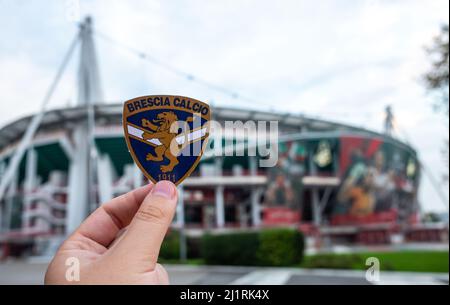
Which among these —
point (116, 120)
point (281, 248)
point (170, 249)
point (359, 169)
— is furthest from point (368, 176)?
point (116, 120)

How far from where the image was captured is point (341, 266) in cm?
1489

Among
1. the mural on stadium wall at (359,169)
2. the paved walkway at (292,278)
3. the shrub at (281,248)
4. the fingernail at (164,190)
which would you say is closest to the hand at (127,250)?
the fingernail at (164,190)

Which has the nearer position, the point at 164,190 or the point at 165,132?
the point at 164,190

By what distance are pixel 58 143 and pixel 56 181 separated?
20.3 feet

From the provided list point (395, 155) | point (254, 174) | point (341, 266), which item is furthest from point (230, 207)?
point (341, 266)

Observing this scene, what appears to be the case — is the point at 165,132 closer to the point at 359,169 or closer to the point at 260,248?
the point at 260,248

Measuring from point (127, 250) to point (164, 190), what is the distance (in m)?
0.37

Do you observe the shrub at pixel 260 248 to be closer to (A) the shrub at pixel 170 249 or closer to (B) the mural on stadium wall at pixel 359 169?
(A) the shrub at pixel 170 249

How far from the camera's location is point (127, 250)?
5.15 feet

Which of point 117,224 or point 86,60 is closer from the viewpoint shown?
point 117,224

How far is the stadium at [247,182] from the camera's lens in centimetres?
3281

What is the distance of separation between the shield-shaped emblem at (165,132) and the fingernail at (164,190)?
0.24m
